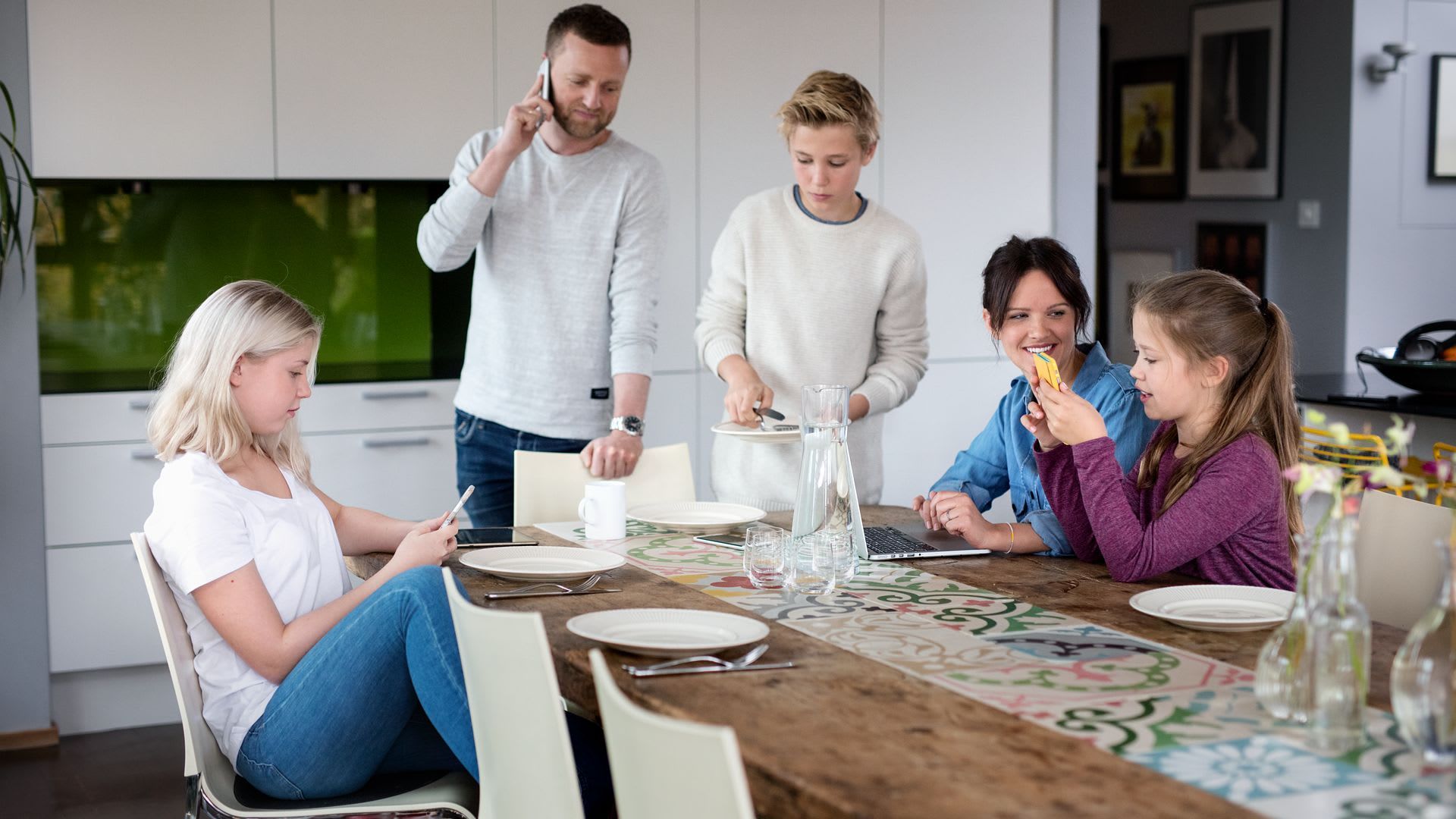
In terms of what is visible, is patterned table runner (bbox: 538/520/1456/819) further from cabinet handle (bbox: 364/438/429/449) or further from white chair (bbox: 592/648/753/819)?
cabinet handle (bbox: 364/438/429/449)

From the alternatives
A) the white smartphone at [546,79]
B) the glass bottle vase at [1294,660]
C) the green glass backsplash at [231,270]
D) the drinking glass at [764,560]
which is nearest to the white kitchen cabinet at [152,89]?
the green glass backsplash at [231,270]

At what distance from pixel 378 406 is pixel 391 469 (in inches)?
7.2

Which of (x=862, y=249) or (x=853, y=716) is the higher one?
(x=862, y=249)

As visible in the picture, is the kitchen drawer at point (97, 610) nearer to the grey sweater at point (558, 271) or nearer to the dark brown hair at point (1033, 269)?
the grey sweater at point (558, 271)

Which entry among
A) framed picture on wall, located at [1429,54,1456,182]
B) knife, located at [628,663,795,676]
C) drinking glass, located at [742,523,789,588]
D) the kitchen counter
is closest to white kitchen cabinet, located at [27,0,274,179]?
drinking glass, located at [742,523,789,588]

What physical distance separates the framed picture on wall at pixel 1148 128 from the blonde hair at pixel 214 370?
619 cm

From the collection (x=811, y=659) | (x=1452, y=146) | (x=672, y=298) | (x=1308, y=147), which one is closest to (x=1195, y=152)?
(x=1308, y=147)

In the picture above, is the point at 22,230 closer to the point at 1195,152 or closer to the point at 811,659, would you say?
the point at 811,659

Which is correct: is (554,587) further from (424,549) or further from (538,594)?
(424,549)

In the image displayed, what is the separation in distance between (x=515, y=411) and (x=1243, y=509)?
1639mm

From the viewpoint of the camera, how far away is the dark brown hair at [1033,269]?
249cm

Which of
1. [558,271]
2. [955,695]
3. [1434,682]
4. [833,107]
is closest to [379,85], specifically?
[558,271]

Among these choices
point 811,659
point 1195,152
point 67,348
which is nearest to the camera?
point 811,659

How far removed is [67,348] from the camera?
411 centimetres
